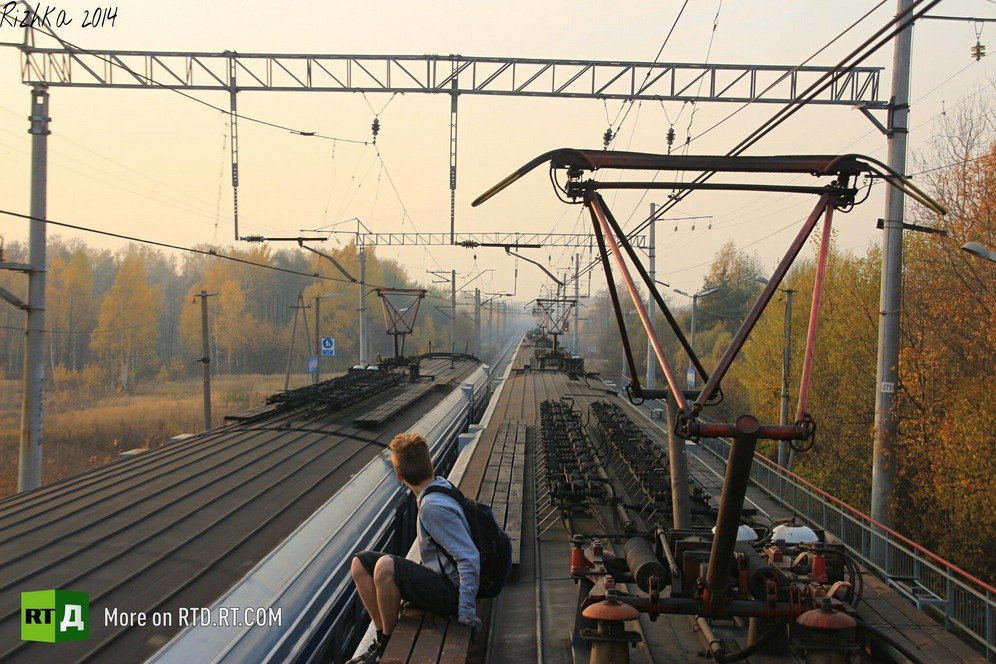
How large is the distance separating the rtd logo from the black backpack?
2195 mm

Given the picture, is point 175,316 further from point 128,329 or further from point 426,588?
point 426,588

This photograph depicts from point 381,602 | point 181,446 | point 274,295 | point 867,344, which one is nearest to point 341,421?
point 181,446


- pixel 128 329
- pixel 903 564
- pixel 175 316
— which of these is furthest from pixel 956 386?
pixel 175 316

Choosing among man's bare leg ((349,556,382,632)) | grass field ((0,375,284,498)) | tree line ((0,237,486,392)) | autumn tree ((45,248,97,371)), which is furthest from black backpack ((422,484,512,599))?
autumn tree ((45,248,97,371))

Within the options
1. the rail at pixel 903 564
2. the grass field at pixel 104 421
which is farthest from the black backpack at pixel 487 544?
the grass field at pixel 104 421

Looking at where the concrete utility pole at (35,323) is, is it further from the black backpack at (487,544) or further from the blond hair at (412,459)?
the black backpack at (487,544)

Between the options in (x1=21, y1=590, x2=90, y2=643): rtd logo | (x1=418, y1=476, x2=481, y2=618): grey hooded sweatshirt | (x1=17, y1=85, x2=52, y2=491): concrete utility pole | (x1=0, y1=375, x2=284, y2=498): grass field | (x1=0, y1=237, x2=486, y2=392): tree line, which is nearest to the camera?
(x1=418, y1=476, x2=481, y2=618): grey hooded sweatshirt

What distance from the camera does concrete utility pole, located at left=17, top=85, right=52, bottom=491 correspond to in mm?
10375

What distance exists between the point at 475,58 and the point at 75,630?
1204 cm

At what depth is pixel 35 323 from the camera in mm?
10438

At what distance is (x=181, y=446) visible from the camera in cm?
958

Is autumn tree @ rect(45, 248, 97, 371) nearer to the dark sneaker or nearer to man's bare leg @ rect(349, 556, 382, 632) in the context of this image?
man's bare leg @ rect(349, 556, 382, 632)

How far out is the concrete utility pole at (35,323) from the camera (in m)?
10.4

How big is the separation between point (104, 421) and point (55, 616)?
31.0 m
